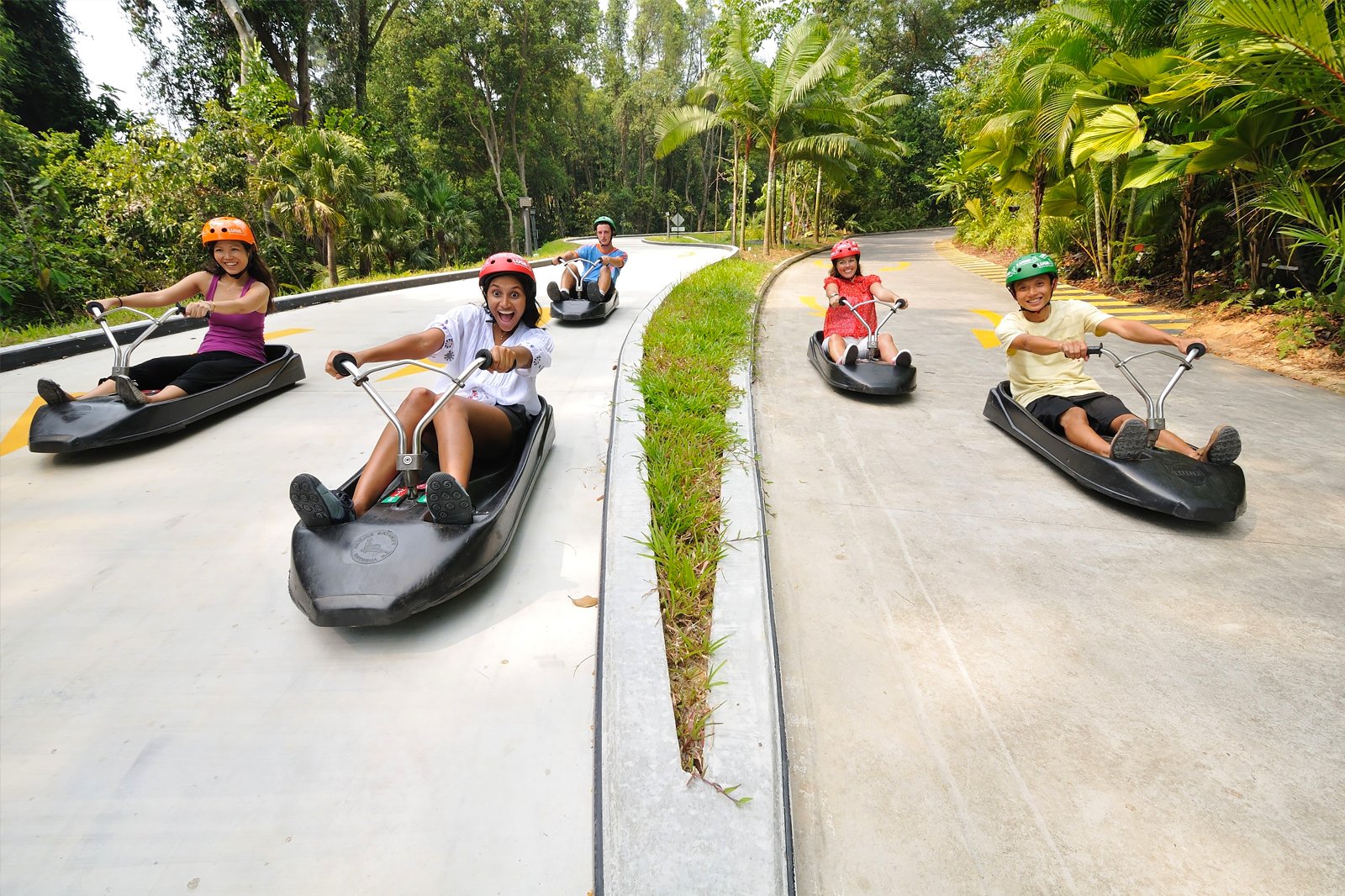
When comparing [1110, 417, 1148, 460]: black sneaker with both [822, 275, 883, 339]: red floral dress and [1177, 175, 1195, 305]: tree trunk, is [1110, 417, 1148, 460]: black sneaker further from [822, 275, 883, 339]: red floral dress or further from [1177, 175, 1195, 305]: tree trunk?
[1177, 175, 1195, 305]: tree trunk

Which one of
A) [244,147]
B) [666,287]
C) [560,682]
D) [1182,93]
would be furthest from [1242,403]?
[244,147]

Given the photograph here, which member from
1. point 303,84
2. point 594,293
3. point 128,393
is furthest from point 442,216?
point 128,393

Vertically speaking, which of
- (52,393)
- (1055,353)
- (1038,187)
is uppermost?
(1038,187)

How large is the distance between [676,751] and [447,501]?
1178mm

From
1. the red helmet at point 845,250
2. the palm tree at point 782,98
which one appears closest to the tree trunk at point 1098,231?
the palm tree at point 782,98

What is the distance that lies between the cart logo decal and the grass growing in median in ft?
3.32

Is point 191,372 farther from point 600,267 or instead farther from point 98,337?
point 600,267

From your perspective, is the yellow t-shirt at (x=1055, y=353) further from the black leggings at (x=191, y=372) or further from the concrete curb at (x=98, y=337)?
the concrete curb at (x=98, y=337)

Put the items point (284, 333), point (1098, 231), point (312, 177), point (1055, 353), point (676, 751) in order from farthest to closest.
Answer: point (312, 177) → point (1098, 231) → point (284, 333) → point (1055, 353) → point (676, 751)

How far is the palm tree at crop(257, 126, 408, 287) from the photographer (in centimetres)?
1303

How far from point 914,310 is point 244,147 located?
591 inches

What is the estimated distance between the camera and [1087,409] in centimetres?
374

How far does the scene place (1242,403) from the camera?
5.00 meters

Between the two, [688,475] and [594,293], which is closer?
[688,475]
